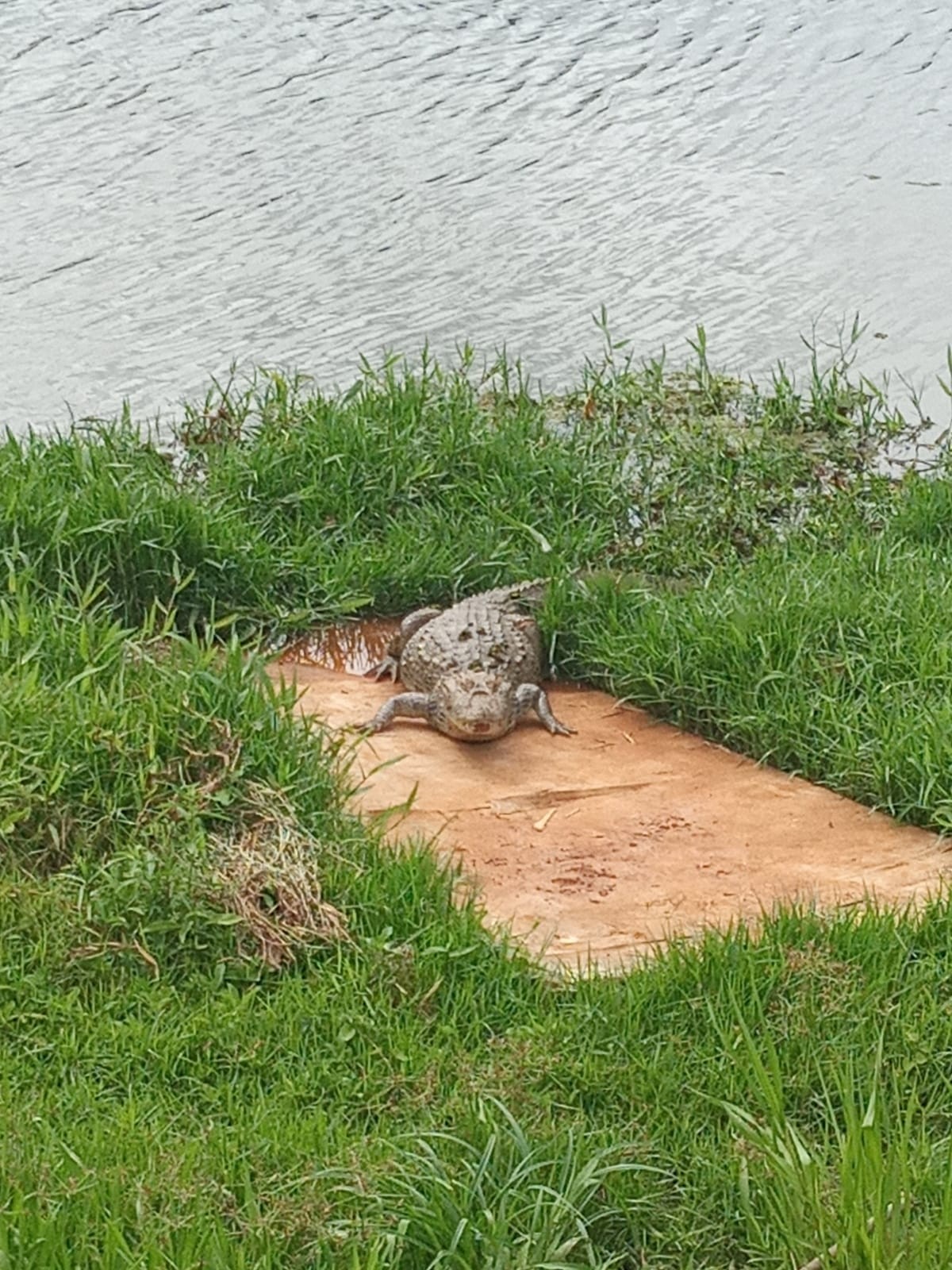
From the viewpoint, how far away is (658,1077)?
344 centimetres

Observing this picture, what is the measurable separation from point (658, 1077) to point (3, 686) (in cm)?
195

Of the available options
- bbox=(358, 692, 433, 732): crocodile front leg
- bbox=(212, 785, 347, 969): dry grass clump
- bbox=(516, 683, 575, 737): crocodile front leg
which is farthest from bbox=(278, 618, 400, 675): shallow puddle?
bbox=(212, 785, 347, 969): dry grass clump

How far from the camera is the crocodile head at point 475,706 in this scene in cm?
518

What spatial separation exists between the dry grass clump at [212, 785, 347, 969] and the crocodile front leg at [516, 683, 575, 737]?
131 cm

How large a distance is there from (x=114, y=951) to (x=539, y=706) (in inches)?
75.8

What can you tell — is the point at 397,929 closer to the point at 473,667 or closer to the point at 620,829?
the point at 620,829

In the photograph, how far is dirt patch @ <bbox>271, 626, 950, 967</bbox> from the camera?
4152 mm

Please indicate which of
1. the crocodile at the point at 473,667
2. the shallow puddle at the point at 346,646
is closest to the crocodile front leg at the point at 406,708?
the crocodile at the point at 473,667

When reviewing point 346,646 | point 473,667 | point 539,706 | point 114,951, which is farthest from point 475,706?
point 114,951

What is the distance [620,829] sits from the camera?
4578 mm

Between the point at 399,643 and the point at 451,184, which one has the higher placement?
the point at 451,184

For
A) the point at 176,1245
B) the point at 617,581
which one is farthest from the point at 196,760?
the point at 617,581

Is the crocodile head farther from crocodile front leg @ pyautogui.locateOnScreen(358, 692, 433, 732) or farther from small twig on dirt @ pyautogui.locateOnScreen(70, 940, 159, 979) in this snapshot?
small twig on dirt @ pyautogui.locateOnScreen(70, 940, 159, 979)

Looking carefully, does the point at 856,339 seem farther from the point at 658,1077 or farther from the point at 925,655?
the point at 658,1077
